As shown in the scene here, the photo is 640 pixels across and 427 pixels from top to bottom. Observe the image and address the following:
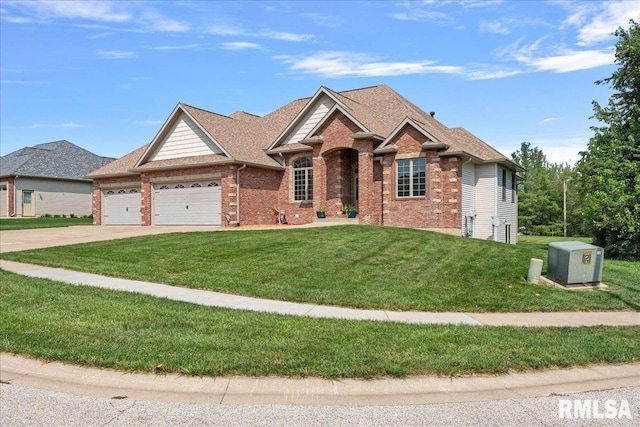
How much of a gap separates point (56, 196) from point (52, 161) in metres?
4.01

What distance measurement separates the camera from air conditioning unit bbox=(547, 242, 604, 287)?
10367 mm

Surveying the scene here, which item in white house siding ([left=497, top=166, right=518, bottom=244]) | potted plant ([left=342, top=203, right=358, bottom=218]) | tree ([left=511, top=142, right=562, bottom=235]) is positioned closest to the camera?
potted plant ([left=342, top=203, right=358, bottom=218])

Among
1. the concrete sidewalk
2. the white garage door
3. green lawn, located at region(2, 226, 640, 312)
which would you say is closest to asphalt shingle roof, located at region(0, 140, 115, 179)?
the white garage door

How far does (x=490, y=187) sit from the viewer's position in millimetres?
24781

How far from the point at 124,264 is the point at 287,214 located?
1446 cm

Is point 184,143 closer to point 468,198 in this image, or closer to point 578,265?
point 468,198

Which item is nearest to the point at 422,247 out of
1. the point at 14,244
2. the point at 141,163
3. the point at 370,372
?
the point at 370,372

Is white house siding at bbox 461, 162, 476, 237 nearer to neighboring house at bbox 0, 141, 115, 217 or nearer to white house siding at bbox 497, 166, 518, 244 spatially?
white house siding at bbox 497, 166, 518, 244

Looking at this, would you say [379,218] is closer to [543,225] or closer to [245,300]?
[245,300]

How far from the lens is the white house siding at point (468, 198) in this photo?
23.0 metres

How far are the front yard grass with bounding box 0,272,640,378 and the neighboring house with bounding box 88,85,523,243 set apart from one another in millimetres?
15279

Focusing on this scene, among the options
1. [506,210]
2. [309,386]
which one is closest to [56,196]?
Answer: [506,210]

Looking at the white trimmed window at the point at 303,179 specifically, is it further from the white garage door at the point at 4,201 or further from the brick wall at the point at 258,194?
the white garage door at the point at 4,201

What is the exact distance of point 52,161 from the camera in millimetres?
42781
